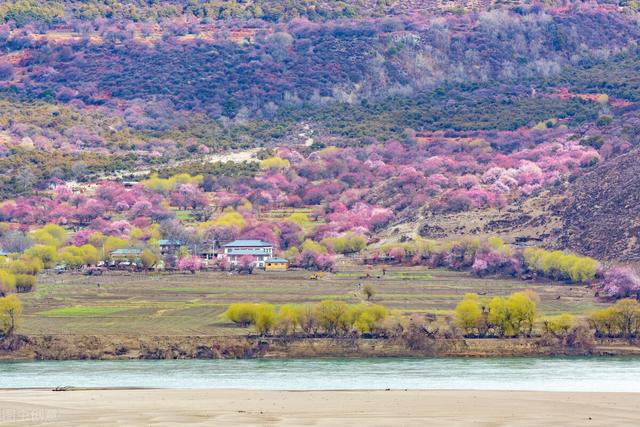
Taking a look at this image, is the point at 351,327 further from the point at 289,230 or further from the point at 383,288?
the point at 289,230

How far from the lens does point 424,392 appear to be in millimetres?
68562

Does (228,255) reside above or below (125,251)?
below

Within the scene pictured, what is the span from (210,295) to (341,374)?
3546cm

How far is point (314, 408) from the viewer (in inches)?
2424

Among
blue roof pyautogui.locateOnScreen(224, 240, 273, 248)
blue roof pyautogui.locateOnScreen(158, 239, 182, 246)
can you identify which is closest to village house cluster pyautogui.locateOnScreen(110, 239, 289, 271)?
blue roof pyautogui.locateOnScreen(224, 240, 273, 248)

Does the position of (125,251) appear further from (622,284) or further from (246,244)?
(622,284)

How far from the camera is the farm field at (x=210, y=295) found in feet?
324

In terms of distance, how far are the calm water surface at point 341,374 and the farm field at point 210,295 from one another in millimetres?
8679

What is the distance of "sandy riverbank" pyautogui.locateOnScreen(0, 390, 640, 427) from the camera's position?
57469 millimetres

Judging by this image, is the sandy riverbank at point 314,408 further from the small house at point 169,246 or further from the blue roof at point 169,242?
the blue roof at point 169,242

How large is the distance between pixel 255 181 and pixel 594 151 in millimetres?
38959

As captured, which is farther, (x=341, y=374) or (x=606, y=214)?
(x=606, y=214)

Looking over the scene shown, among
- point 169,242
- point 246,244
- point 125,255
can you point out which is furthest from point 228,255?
point 169,242

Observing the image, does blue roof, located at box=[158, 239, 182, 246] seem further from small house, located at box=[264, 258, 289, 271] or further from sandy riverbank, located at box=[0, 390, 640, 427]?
sandy riverbank, located at box=[0, 390, 640, 427]
